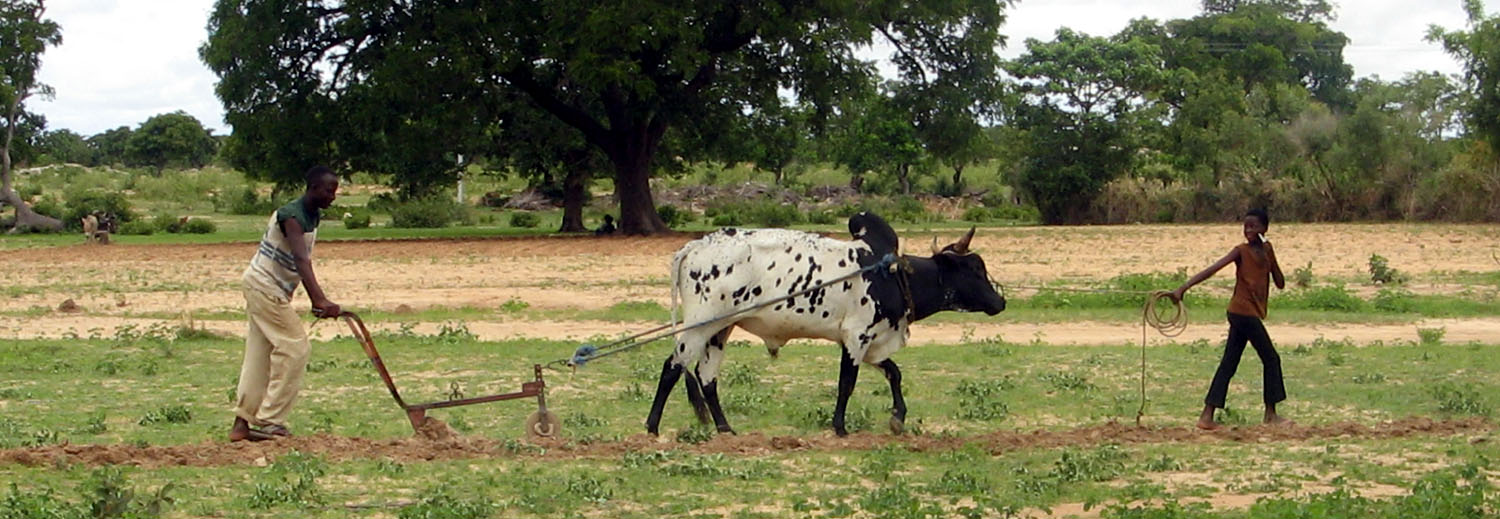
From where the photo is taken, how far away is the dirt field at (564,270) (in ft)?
69.5

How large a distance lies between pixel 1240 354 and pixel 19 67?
44.1 metres

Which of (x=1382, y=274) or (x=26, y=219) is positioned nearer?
(x=1382, y=274)

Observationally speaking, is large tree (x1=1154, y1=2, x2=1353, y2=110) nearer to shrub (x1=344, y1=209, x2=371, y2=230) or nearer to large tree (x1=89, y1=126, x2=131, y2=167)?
shrub (x1=344, y1=209, x2=371, y2=230)

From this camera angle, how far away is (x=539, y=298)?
25.2 meters

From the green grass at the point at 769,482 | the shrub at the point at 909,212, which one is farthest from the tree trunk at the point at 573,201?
the green grass at the point at 769,482

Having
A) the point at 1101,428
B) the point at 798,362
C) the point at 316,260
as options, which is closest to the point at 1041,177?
the point at 316,260

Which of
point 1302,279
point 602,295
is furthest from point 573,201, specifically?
point 1302,279

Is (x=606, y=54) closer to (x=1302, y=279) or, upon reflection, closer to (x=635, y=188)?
(x=635, y=188)

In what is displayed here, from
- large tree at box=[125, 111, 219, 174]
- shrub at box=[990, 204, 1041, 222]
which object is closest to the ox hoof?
shrub at box=[990, 204, 1041, 222]

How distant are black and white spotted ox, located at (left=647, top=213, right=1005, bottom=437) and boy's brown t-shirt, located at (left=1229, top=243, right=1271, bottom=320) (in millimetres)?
2207

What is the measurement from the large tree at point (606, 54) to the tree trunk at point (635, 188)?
0.04m

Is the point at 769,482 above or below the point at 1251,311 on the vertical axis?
below

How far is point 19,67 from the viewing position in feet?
158

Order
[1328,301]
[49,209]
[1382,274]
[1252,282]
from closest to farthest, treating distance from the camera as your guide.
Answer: [1252,282] < [1328,301] < [1382,274] < [49,209]
